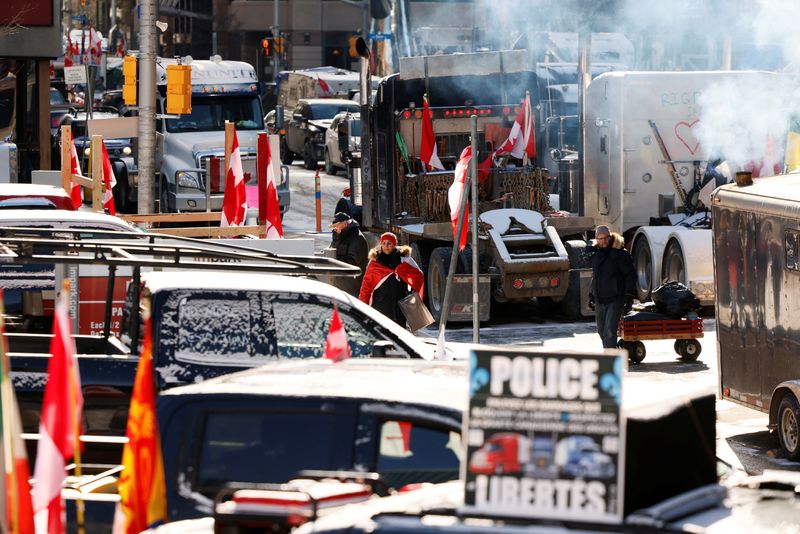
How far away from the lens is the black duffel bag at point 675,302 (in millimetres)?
16156

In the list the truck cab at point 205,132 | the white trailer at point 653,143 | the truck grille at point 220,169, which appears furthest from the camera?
the truck cab at point 205,132

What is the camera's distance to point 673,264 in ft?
62.5

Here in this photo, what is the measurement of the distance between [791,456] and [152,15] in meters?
10.8

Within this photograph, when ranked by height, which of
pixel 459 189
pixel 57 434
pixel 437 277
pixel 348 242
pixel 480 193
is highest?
pixel 480 193

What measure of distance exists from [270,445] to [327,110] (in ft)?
120

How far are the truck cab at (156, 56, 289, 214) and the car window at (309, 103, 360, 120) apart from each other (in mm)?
12564

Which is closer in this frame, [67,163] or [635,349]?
[635,349]

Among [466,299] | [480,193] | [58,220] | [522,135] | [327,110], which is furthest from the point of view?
[327,110]

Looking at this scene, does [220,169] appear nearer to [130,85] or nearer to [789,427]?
[130,85]

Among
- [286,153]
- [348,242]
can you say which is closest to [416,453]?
[348,242]

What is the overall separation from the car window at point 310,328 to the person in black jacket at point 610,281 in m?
7.03

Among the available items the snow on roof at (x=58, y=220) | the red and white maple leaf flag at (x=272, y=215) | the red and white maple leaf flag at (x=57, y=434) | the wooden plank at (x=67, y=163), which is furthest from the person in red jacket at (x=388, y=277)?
the red and white maple leaf flag at (x=57, y=434)

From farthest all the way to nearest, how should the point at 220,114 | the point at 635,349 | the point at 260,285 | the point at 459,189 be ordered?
the point at 220,114 < the point at 635,349 < the point at 459,189 < the point at 260,285

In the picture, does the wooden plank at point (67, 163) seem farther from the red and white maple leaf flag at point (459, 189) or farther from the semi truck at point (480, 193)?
the red and white maple leaf flag at point (459, 189)
